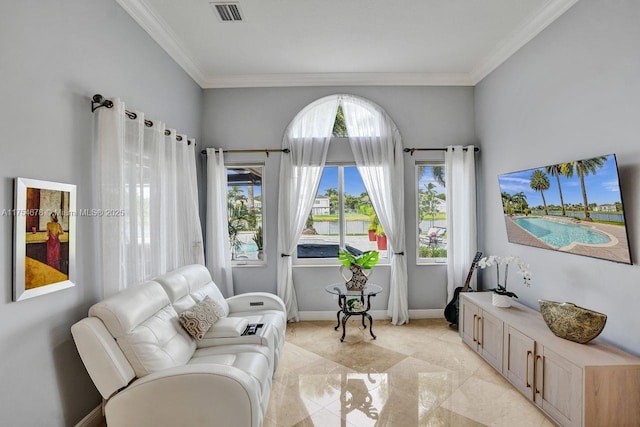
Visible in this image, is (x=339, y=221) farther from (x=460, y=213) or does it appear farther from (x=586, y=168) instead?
(x=586, y=168)

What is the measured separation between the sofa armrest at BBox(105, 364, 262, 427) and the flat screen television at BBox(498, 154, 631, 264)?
2.49 metres

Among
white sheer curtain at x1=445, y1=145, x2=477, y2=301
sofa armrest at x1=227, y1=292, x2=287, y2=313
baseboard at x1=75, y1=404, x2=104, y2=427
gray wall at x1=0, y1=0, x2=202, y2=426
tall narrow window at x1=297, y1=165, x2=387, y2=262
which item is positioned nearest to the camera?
gray wall at x1=0, y1=0, x2=202, y2=426

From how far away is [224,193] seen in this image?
4.10 metres

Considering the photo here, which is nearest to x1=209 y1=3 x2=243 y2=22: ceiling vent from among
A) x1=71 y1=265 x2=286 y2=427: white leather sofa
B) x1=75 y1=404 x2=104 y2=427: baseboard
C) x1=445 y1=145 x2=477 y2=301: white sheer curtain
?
x1=71 y1=265 x2=286 y2=427: white leather sofa

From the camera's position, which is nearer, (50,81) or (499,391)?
(50,81)

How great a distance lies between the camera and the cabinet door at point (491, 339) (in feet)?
9.09

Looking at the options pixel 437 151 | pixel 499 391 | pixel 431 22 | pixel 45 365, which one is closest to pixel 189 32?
pixel 431 22

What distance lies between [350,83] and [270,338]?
3.21 metres

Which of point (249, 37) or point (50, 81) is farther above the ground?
point (249, 37)

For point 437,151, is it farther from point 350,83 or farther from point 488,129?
point 350,83

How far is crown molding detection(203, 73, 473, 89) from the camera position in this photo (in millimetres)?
4039

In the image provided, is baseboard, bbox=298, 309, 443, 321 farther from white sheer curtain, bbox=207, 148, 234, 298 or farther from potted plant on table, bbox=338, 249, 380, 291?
white sheer curtain, bbox=207, 148, 234, 298

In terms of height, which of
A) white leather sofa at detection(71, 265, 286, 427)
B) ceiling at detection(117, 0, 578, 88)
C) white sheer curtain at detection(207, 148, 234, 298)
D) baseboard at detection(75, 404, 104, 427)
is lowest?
baseboard at detection(75, 404, 104, 427)

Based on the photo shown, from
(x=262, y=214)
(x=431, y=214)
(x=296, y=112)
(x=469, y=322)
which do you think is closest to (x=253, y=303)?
(x=262, y=214)
